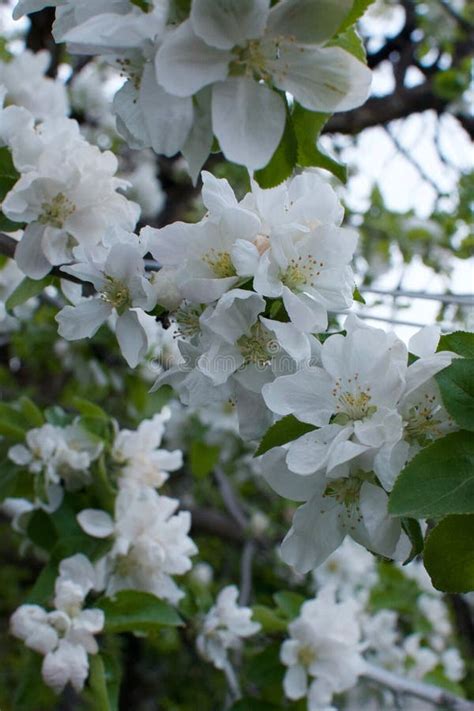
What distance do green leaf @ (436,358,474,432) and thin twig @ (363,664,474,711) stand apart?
1279mm

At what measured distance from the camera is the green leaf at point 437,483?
830mm

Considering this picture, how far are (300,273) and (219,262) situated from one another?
9 cm

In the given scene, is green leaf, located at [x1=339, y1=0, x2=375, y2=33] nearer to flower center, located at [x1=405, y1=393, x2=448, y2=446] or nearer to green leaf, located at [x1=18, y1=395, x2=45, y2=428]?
flower center, located at [x1=405, y1=393, x2=448, y2=446]

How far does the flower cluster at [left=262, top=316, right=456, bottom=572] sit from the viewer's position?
0.88 metres

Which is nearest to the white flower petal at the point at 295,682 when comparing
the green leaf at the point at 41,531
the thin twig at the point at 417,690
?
the thin twig at the point at 417,690

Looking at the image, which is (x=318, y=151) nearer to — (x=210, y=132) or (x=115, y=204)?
(x=210, y=132)

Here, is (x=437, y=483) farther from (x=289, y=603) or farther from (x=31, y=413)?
(x=289, y=603)

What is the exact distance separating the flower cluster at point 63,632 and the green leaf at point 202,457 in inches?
54.2

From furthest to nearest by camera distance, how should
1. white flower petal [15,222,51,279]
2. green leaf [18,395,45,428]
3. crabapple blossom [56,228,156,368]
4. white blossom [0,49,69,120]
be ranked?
white blossom [0,49,69,120] < green leaf [18,395,45,428] < white flower petal [15,222,51,279] < crabapple blossom [56,228,156,368]

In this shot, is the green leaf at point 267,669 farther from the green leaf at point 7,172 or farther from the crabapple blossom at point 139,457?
the green leaf at point 7,172

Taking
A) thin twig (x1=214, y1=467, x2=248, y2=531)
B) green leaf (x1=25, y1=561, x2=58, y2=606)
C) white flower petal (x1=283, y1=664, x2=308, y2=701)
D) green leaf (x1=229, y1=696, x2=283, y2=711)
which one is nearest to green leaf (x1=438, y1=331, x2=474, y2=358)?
green leaf (x1=25, y1=561, x2=58, y2=606)

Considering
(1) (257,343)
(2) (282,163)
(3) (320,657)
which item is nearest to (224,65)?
(2) (282,163)

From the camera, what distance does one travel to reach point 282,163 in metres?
0.94

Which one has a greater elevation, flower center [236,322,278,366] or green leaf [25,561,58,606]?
flower center [236,322,278,366]
